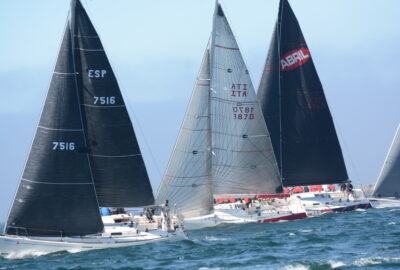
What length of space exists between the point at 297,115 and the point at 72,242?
→ 23.8 meters

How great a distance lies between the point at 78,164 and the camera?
136ft

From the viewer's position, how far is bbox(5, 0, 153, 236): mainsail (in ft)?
134

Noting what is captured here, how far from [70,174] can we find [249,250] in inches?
346

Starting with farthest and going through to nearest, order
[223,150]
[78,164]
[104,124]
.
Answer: [223,150] < [104,124] < [78,164]

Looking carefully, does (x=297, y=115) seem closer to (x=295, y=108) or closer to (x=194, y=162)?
(x=295, y=108)

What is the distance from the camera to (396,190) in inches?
2721

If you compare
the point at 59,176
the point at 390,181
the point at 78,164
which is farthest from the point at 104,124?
the point at 390,181

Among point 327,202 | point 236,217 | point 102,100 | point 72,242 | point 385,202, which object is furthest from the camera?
point 385,202

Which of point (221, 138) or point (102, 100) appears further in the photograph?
point (221, 138)

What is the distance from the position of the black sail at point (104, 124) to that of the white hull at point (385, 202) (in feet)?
93.8

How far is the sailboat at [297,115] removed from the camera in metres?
59.8

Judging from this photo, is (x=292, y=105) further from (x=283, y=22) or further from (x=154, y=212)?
(x=154, y=212)

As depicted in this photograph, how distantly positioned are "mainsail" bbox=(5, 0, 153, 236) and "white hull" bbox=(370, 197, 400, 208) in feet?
92.9

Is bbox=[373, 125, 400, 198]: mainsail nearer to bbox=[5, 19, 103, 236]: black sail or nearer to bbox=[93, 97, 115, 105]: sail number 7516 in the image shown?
bbox=[93, 97, 115, 105]: sail number 7516
